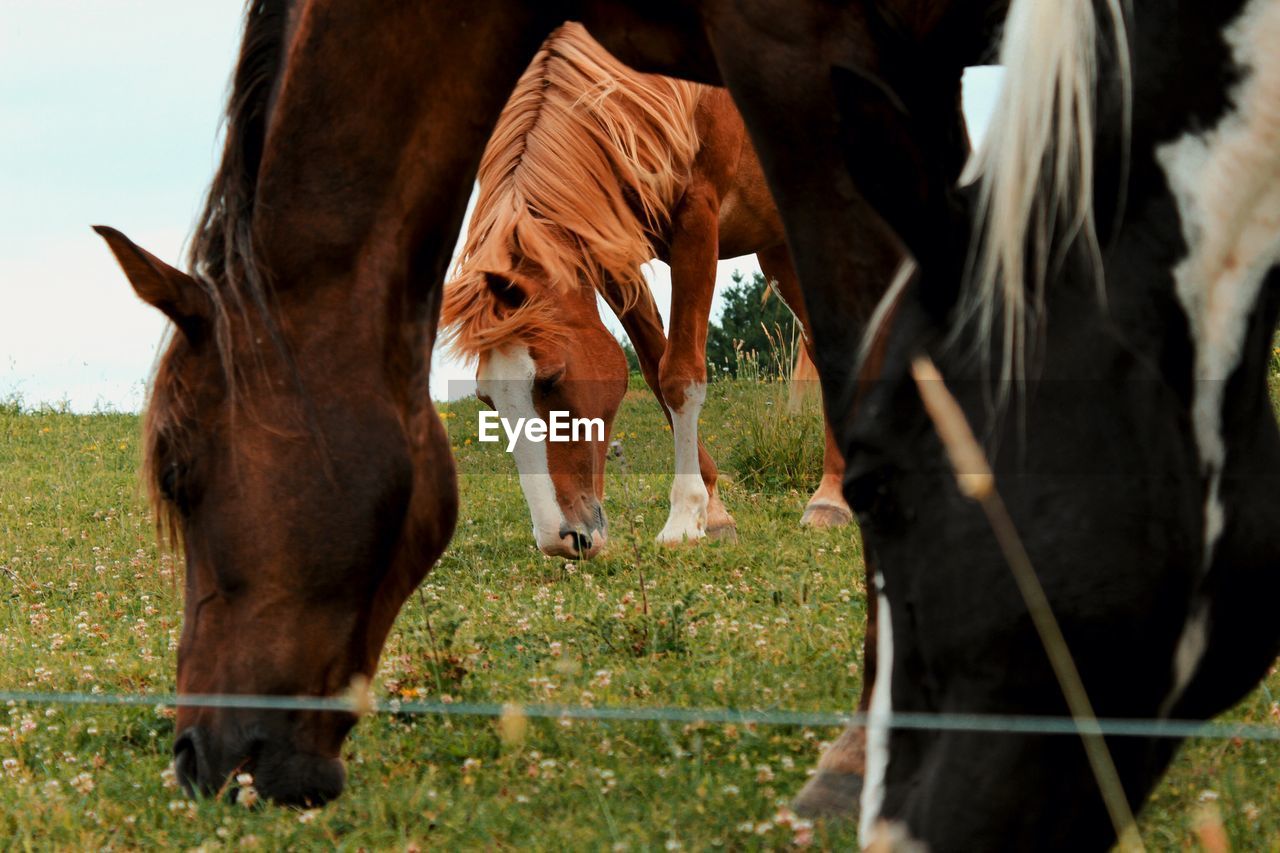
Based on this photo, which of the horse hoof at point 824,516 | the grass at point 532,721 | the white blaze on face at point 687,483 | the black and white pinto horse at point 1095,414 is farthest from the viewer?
the horse hoof at point 824,516

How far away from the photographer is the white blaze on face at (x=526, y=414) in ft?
20.0

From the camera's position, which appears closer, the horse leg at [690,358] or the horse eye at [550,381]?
the horse eye at [550,381]

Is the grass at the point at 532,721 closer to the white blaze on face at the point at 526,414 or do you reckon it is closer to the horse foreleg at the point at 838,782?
the horse foreleg at the point at 838,782

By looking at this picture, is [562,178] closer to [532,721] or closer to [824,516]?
[824,516]

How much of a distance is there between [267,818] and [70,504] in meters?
5.82

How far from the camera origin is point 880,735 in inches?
72.1

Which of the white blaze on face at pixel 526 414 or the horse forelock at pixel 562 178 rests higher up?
the horse forelock at pixel 562 178

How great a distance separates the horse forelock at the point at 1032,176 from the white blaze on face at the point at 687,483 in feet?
16.6

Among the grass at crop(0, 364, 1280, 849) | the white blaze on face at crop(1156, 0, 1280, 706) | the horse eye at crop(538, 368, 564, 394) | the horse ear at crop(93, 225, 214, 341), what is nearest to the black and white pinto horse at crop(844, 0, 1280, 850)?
the white blaze on face at crop(1156, 0, 1280, 706)

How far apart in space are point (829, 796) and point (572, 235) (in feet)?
12.7

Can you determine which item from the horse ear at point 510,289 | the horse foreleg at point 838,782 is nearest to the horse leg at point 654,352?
the horse ear at point 510,289

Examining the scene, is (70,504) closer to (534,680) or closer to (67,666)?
(67,666)

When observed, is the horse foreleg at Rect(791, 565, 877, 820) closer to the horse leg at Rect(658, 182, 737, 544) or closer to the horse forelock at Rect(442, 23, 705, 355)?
the horse forelock at Rect(442, 23, 705, 355)

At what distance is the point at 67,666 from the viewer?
4.30 metres
